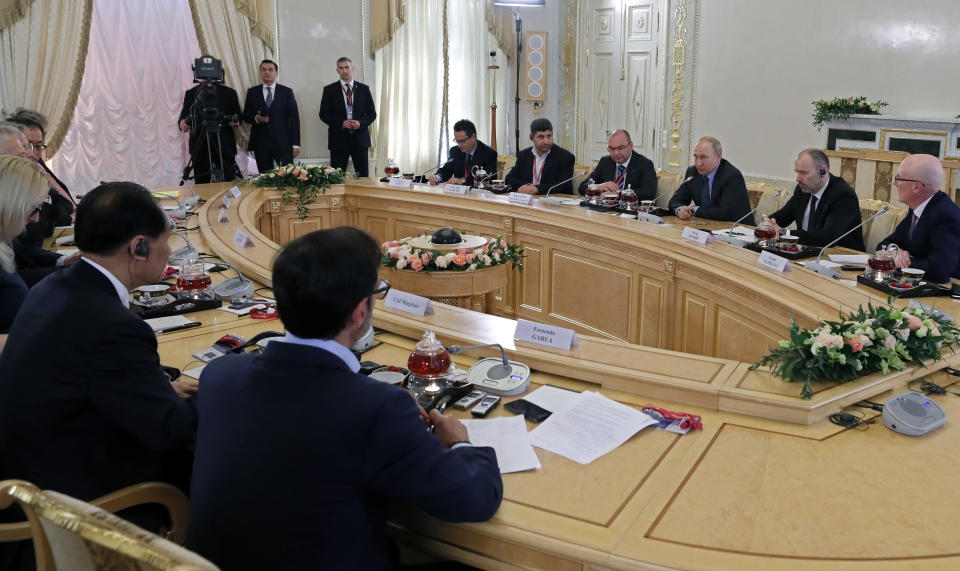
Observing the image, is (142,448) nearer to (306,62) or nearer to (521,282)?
(521,282)

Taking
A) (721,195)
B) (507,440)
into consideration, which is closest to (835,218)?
(721,195)

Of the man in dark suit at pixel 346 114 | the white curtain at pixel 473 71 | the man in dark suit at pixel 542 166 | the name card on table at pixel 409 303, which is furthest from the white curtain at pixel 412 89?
the name card on table at pixel 409 303

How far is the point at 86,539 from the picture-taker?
114 cm

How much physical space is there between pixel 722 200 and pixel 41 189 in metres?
3.50

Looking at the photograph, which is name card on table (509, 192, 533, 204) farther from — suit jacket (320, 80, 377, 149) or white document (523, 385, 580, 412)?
white document (523, 385, 580, 412)

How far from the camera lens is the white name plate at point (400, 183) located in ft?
18.8

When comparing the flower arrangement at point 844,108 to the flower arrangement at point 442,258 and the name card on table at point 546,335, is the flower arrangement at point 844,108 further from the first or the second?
the name card on table at point 546,335

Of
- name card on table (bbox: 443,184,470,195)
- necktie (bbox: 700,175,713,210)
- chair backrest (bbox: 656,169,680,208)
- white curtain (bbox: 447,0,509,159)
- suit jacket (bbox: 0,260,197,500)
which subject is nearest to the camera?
suit jacket (bbox: 0,260,197,500)

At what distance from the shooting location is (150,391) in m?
1.60

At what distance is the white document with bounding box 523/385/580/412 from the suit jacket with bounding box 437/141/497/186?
13.7ft

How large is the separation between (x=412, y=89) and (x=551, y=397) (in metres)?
7.03

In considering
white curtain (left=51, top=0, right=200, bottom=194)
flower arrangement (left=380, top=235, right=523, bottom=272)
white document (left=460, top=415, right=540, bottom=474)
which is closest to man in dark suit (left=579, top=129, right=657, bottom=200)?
flower arrangement (left=380, top=235, right=523, bottom=272)

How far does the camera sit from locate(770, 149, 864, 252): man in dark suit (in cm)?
371

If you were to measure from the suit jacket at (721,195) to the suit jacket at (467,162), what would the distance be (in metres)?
1.72
